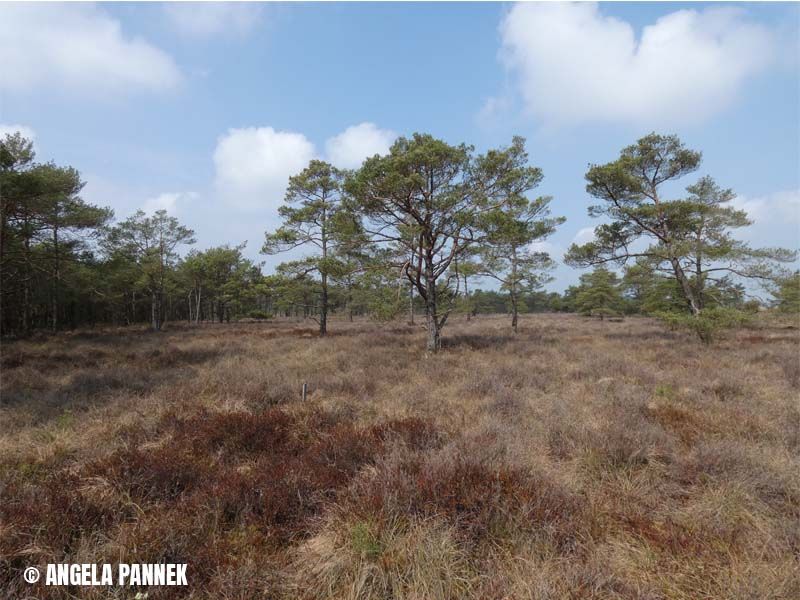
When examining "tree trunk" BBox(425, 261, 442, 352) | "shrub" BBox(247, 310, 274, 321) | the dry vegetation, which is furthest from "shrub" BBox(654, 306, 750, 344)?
"shrub" BBox(247, 310, 274, 321)

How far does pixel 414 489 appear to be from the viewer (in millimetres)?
3129

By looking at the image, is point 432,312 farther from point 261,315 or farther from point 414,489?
point 261,315

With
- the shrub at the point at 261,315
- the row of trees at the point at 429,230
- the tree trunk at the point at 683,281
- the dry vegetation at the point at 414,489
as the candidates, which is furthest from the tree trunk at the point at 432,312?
the shrub at the point at 261,315

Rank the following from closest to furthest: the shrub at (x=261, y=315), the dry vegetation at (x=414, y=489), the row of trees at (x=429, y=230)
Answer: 1. the dry vegetation at (x=414, y=489)
2. the row of trees at (x=429, y=230)
3. the shrub at (x=261, y=315)

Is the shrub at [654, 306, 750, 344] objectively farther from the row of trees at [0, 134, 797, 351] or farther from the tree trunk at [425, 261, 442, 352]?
the tree trunk at [425, 261, 442, 352]

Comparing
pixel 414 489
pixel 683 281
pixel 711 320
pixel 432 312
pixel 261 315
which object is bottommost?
pixel 414 489

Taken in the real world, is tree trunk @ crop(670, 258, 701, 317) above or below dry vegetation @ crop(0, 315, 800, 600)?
above

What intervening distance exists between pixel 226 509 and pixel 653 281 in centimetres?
2097

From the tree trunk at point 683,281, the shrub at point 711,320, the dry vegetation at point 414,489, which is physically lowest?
Result: the dry vegetation at point 414,489

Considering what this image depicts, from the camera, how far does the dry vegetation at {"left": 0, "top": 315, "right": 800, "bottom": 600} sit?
92.7 inches

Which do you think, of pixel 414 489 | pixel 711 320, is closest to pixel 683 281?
pixel 711 320

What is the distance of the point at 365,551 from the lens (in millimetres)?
2494

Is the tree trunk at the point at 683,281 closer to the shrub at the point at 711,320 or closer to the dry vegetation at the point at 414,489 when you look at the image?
the shrub at the point at 711,320

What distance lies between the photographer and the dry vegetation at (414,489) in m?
2.35
